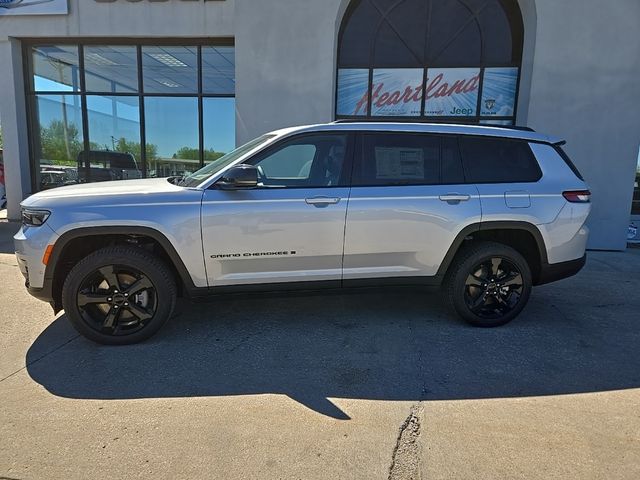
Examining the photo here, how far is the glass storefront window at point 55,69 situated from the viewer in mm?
9656

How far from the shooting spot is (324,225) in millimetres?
3596

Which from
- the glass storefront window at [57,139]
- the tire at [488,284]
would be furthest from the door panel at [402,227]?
the glass storefront window at [57,139]

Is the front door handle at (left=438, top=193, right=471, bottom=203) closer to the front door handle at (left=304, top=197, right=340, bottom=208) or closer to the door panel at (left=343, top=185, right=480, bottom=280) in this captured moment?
the door panel at (left=343, top=185, right=480, bottom=280)

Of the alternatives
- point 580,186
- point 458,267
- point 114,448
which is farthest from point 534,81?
point 114,448

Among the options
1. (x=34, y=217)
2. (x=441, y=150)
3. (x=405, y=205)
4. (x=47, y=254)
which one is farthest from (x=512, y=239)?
(x=34, y=217)

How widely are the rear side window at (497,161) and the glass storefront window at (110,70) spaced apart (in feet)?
27.7

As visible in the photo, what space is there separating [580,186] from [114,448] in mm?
4341

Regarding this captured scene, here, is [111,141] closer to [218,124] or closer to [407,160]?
[218,124]

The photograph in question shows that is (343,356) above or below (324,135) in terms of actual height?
below

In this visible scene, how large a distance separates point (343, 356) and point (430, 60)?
6988 millimetres

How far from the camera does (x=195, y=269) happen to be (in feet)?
11.5

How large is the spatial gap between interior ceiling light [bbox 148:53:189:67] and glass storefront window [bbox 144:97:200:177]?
74cm

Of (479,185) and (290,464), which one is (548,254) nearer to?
(479,185)

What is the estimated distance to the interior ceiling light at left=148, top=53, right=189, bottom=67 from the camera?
9336 millimetres
